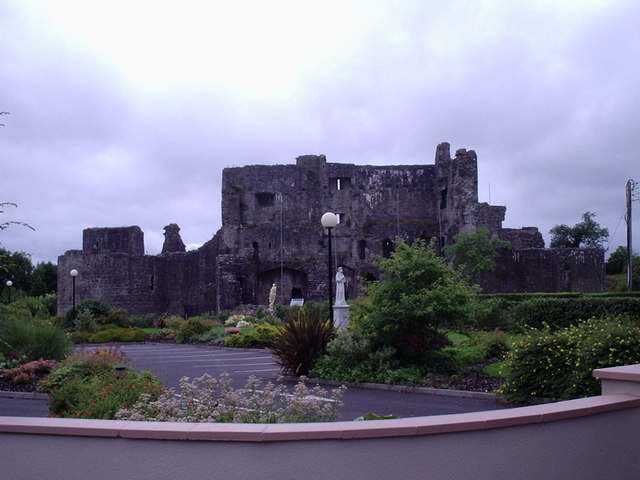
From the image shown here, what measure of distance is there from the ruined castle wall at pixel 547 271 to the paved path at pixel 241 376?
67.9 feet

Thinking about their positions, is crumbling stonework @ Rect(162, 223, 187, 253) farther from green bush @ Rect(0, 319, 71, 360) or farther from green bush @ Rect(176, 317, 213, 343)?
green bush @ Rect(0, 319, 71, 360)

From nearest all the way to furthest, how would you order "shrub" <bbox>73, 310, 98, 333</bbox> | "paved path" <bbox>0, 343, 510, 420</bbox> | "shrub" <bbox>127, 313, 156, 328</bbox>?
"paved path" <bbox>0, 343, 510, 420</bbox> → "shrub" <bbox>73, 310, 98, 333</bbox> → "shrub" <bbox>127, 313, 156, 328</bbox>

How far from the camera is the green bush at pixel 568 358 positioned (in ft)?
28.8

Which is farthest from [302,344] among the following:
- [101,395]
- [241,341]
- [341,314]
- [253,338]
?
[241,341]

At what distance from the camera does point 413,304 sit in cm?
1293

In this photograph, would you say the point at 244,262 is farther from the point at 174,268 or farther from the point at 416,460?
the point at 416,460

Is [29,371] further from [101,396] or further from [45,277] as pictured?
[45,277]

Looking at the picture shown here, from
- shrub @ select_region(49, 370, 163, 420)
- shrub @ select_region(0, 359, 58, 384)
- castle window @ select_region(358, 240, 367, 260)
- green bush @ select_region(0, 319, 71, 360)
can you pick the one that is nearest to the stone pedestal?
green bush @ select_region(0, 319, 71, 360)

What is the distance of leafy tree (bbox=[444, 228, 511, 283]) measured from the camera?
35594 millimetres

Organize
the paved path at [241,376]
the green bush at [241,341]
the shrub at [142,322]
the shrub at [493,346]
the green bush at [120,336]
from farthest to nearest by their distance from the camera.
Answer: the shrub at [142,322]
the green bush at [120,336]
the green bush at [241,341]
the shrub at [493,346]
the paved path at [241,376]

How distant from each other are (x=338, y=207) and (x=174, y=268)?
46.0ft

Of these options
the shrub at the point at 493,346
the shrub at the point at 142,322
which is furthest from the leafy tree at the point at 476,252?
the shrub at the point at 493,346

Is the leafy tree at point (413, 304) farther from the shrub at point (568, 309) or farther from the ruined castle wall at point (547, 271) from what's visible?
the ruined castle wall at point (547, 271)

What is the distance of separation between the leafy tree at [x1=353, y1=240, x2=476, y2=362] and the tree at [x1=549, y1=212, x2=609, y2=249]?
6417cm
